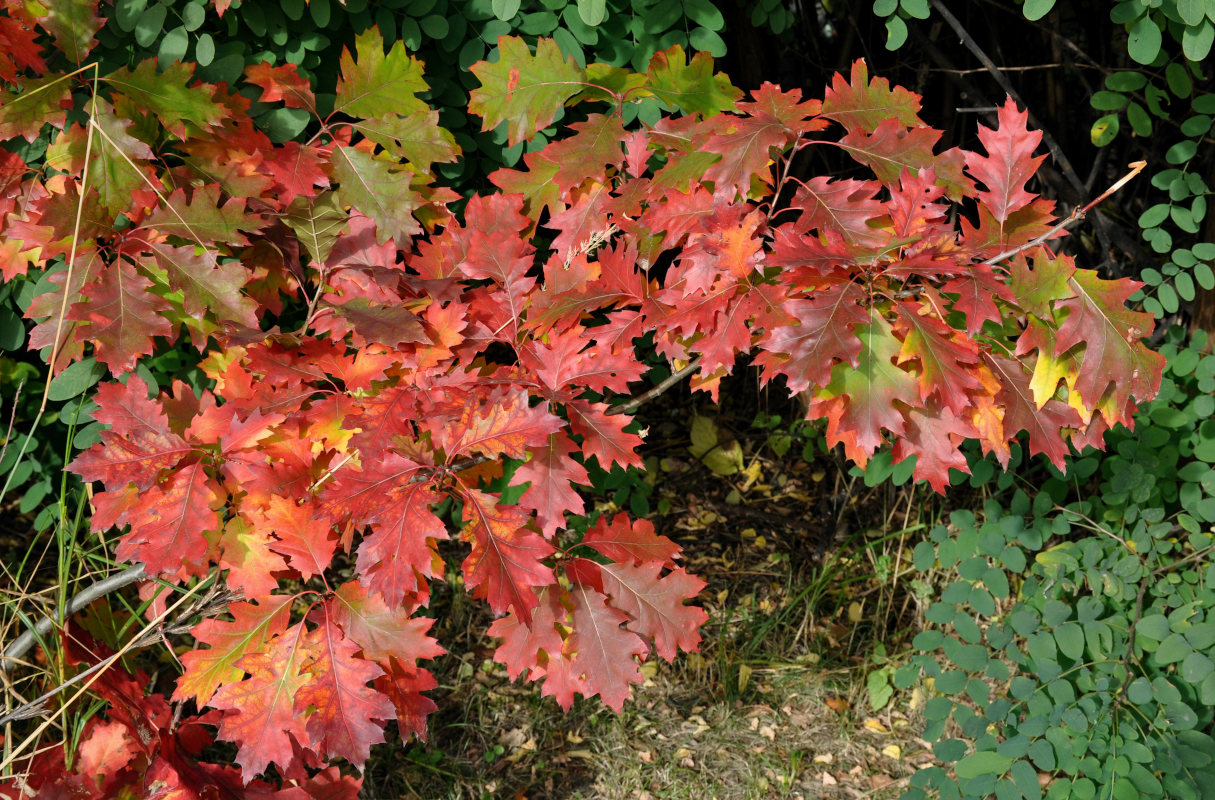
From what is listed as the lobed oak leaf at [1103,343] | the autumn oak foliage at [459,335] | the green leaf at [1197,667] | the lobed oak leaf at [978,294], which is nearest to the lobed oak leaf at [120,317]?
the autumn oak foliage at [459,335]

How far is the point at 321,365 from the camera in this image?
1.32 meters

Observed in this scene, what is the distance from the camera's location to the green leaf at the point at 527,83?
1444mm

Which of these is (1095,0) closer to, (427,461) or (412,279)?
(412,279)

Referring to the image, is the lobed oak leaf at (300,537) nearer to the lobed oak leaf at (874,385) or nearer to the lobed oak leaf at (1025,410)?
the lobed oak leaf at (874,385)

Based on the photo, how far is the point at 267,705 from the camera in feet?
3.88

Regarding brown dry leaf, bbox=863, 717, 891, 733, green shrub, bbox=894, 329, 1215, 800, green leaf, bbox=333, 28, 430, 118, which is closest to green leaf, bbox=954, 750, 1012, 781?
green shrub, bbox=894, 329, 1215, 800

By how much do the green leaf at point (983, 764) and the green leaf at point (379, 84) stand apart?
161cm

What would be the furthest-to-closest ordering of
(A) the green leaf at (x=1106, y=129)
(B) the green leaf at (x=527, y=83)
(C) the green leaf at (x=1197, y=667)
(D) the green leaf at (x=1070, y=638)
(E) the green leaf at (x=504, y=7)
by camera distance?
(A) the green leaf at (x=1106, y=129), (D) the green leaf at (x=1070, y=638), (C) the green leaf at (x=1197, y=667), (E) the green leaf at (x=504, y=7), (B) the green leaf at (x=527, y=83)

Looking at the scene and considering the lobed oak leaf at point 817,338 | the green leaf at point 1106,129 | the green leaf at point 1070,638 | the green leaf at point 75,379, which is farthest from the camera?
the green leaf at point 1106,129

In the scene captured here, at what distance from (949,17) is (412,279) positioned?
1332 millimetres

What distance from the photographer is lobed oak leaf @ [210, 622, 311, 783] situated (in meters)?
1.18

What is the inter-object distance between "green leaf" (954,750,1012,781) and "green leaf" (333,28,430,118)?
161cm

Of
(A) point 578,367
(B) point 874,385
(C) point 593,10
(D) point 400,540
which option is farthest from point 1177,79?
(D) point 400,540

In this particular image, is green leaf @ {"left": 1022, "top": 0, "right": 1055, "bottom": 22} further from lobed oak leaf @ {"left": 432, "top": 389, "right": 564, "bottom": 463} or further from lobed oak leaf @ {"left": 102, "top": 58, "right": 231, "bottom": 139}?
lobed oak leaf @ {"left": 102, "top": 58, "right": 231, "bottom": 139}
